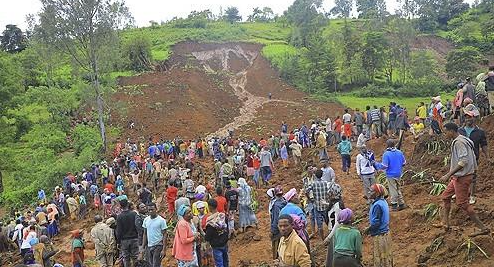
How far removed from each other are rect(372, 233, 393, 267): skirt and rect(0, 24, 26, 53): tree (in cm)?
5711

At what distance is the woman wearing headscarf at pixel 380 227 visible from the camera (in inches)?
243

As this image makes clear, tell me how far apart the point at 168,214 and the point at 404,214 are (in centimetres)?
697

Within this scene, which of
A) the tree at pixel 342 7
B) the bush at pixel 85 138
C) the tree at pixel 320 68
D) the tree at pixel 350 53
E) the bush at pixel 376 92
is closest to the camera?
the bush at pixel 85 138

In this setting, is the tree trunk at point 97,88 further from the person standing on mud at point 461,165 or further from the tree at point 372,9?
the tree at point 372,9

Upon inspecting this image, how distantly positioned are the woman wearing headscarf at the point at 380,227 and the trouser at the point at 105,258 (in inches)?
190

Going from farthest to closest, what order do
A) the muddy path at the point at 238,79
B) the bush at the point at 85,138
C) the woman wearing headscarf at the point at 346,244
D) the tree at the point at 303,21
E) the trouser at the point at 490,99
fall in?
the tree at the point at 303,21
the muddy path at the point at 238,79
the bush at the point at 85,138
the trouser at the point at 490,99
the woman wearing headscarf at the point at 346,244

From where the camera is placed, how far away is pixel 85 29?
2733cm

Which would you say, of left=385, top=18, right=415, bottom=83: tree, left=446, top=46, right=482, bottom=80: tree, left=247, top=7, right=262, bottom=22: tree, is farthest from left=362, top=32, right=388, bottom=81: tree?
left=247, top=7, right=262, bottom=22: tree

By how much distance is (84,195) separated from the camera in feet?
57.8

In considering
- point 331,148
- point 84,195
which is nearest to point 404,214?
point 331,148

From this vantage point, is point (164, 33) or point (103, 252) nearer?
point (103, 252)

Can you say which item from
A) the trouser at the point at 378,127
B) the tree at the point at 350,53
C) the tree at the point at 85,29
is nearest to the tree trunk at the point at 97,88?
the tree at the point at 85,29

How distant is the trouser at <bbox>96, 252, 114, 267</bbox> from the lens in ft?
28.8

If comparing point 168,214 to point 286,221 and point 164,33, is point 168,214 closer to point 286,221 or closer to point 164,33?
point 286,221
